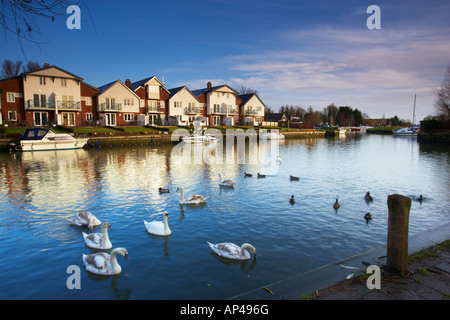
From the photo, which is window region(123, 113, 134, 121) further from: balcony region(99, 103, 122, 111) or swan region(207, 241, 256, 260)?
swan region(207, 241, 256, 260)

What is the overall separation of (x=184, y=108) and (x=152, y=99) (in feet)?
27.8

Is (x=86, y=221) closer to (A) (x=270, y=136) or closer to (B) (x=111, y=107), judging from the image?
(B) (x=111, y=107)

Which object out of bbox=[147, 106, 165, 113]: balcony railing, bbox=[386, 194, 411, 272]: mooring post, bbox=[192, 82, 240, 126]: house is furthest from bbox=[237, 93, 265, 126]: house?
bbox=[386, 194, 411, 272]: mooring post

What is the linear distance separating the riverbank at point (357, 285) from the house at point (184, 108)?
65067mm

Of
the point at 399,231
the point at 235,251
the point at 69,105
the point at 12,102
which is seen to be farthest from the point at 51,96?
the point at 399,231

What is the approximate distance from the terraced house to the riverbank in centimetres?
5878

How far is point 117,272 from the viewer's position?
316 inches

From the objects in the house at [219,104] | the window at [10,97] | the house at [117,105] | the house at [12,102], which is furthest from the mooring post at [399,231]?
the house at [219,104]

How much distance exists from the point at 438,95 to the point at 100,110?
77.5 metres

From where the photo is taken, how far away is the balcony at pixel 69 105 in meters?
55.9

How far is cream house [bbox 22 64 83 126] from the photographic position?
2100 inches

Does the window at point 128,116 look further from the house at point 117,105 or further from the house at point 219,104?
the house at point 219,104
